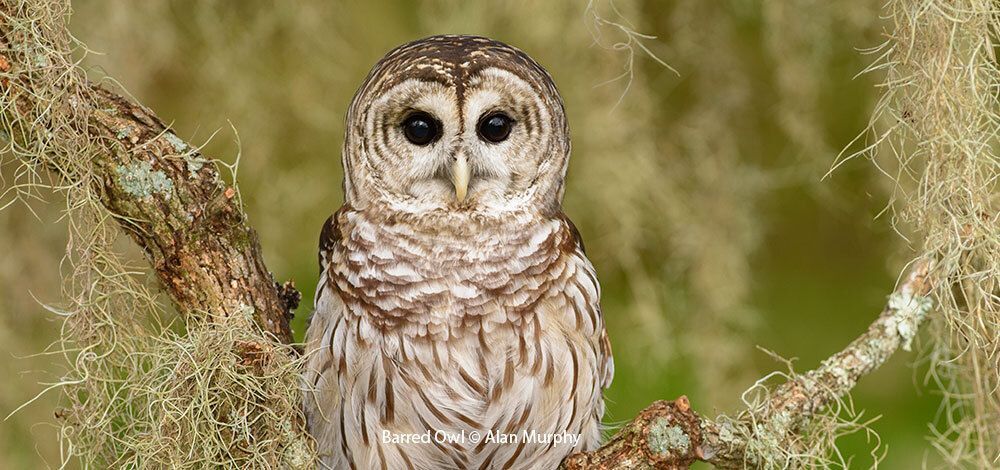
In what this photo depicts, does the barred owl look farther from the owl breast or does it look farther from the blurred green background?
the blurred green background

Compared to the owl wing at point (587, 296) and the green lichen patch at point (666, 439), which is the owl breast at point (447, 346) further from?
the green lichen patch at point (666, 439)

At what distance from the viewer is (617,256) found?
2.83 metres

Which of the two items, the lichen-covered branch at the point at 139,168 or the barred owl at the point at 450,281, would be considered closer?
the lichen-covered branch at the point at 139,168

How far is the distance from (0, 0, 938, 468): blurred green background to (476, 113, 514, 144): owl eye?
579mm

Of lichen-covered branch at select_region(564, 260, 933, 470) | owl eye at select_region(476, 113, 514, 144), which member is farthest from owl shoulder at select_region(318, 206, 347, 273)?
lichen-covered branch at select_region(564, 260, 933, 470)

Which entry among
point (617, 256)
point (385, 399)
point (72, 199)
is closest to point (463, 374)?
point (385, 399)

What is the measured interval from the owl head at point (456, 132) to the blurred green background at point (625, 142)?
0.53 m

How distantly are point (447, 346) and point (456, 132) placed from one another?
1.15 ft

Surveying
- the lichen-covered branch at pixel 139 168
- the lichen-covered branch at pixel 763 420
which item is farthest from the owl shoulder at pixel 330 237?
the lichen-covered branch at pixel 763 420

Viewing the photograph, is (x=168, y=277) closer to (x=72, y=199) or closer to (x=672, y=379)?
(x=72, y=199)

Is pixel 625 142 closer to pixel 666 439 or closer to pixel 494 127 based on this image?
pixel 494 127

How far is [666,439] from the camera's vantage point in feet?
5.58

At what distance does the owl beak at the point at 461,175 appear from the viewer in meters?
1.83

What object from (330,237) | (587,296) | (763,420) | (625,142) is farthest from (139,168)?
(625,142)
